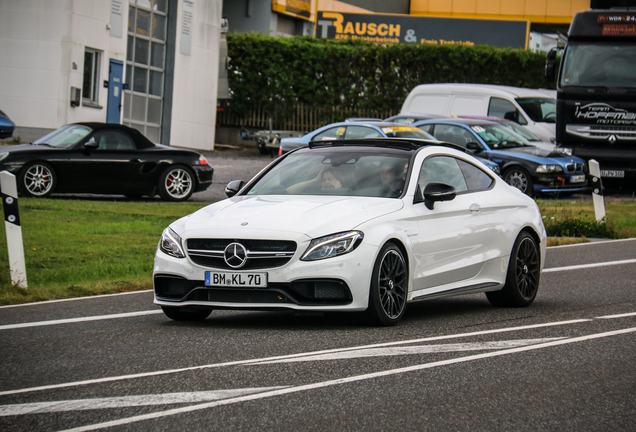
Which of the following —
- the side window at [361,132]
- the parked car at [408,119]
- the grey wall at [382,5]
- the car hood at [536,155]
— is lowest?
the car hood at [536,155]

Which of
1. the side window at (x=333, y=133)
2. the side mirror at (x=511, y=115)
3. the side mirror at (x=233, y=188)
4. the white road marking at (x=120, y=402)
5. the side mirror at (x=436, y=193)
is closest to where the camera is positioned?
the white road marking at (x=120, y=402)

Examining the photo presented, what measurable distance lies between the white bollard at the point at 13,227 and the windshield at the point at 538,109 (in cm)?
1808

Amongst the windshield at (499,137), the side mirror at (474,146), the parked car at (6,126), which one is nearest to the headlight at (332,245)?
the side mirror at (474,146)

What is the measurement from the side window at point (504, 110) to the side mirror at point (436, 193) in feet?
58.5

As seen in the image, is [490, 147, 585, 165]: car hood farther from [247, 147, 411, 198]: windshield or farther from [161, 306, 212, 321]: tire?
[161, 306, 212, 321]: tire

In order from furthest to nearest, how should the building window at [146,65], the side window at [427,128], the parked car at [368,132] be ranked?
the building window at [146,65]
the side window at [427,128]
the parked car at [368,132]

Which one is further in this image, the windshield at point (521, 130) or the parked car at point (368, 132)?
the windshield at point (521, 130)

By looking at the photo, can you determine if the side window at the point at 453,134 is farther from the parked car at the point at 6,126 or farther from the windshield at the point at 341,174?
the windshield at the point at 341,174

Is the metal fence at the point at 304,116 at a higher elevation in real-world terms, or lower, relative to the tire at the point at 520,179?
higher

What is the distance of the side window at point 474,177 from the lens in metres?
9.16

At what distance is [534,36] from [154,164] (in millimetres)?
44537

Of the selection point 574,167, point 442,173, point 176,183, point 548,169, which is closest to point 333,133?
point 176,183

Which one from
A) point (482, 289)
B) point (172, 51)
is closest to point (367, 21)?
point (172, 51)

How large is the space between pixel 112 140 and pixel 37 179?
5.52 ft
